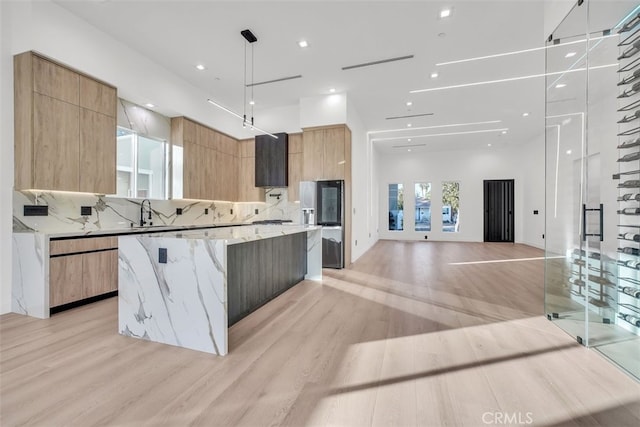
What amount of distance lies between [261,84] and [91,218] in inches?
139

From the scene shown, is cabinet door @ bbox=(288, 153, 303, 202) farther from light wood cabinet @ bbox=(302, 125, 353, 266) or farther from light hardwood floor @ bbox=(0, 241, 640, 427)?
light hardwood floor @ bbox=(0, 241, 640, 427)

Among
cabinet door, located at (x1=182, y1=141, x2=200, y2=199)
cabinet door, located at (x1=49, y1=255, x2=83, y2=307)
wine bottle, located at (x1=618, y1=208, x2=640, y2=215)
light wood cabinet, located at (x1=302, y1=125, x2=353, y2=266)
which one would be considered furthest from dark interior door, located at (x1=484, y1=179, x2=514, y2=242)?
cabinet door, located at (x1=49, y1=255, x2=83, y2=307)

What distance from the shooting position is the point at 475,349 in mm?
2342

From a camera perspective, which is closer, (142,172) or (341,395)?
(341,395)

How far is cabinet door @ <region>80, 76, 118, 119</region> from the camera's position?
3.56 m

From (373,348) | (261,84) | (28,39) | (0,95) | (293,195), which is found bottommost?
(373,348)

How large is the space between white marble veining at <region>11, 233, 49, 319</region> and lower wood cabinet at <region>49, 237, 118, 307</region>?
55 mm

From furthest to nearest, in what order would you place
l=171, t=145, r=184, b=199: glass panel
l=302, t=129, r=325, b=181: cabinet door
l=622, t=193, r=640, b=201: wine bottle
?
l=302, t=129, r=325, b=181: cabinet door < l=171, t=145, r=184, b=199: glass panel < l=622, t=193, r=640, b=201: wine bottle

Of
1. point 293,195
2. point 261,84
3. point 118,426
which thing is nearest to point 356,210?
point 293,195

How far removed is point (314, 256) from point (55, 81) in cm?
402

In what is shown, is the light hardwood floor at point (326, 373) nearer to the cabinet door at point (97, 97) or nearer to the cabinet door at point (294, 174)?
the cabinet door at point (97, 97)

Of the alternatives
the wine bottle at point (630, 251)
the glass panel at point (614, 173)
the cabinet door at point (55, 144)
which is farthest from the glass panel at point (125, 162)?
the wine bottle at point (630, 251)

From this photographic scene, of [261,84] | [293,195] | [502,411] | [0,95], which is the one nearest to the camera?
[502,411]

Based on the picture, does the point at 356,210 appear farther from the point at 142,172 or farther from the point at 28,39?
the point at 28,39
